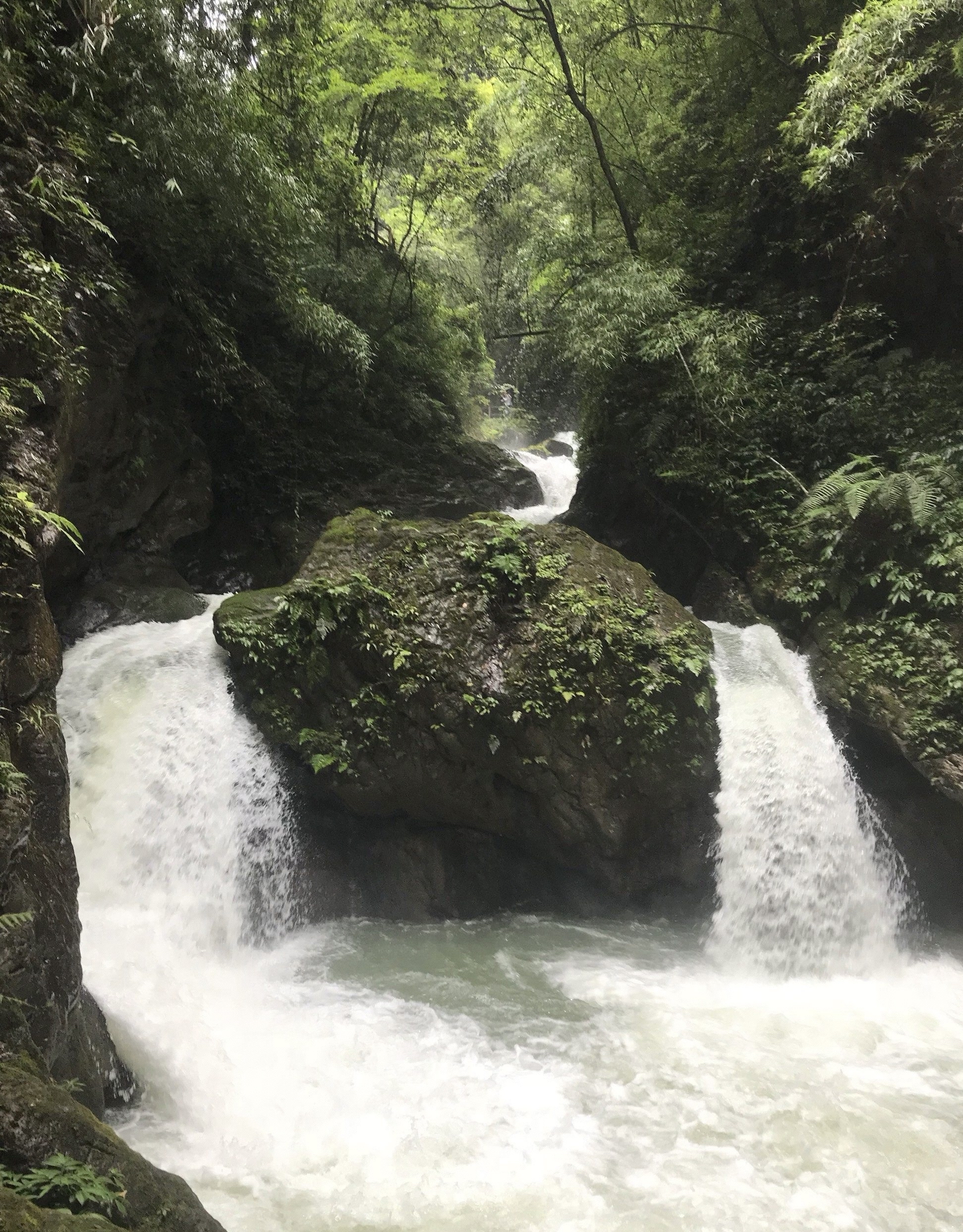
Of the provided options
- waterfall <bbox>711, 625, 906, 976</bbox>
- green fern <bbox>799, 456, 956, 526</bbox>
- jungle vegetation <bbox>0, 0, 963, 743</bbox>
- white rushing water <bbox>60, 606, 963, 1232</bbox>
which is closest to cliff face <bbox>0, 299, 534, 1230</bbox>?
jungle vegetation <bbox>0, 0, 963, 743</bbox>

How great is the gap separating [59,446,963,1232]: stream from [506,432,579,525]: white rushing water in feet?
19.8

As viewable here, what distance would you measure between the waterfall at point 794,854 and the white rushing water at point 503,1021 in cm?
3

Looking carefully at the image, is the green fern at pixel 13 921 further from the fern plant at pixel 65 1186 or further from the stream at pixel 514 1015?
the stream at pixel 514 1015

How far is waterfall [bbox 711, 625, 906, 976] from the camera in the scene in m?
6.25

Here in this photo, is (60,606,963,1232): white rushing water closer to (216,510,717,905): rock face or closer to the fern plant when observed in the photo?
(216,510,717,905): rock face

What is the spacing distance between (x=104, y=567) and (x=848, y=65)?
1095 cm

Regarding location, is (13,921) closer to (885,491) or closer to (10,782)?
(10,782)

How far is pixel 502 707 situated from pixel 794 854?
10.2 feet

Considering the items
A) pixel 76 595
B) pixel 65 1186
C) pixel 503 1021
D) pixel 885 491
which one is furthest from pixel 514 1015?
pixel 76 595

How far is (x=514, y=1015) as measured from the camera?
5.30 m

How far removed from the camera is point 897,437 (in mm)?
8547

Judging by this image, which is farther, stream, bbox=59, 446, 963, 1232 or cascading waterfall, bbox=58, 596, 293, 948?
cascading waterfall, bbox=58, 596, 293, 948

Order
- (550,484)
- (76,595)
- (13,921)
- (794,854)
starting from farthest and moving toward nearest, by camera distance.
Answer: (550,484)
(76,595)
(794,854)
(13,921)

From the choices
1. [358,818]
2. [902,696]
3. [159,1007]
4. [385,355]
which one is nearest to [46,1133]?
[159,1007]
